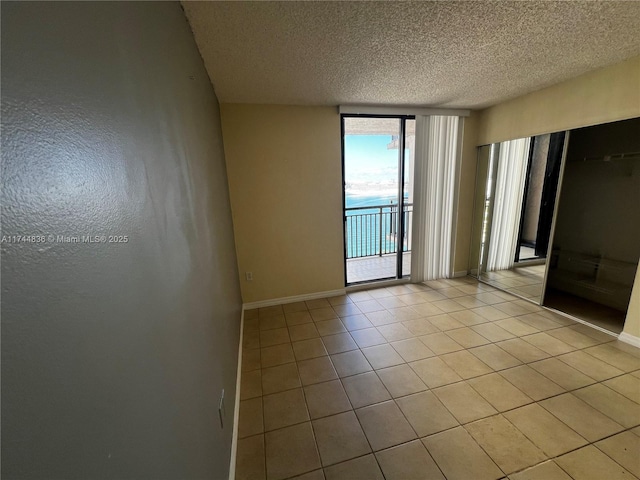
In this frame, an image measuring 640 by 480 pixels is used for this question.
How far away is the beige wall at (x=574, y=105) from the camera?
2062mm

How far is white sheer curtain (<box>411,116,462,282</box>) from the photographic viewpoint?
330 centimetres

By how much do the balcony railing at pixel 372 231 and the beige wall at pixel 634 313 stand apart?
2508 millimetres

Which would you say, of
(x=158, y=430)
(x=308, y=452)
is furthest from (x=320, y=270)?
(x=158, y=430)

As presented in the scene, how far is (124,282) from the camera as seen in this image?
532 mm

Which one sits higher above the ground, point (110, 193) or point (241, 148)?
point (241, 148)

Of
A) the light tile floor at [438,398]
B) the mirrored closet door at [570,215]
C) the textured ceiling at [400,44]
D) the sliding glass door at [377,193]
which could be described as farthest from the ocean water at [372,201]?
the light tile floor at [438,398]

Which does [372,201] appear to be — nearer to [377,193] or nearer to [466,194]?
[377,193]

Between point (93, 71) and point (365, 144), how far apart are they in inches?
155

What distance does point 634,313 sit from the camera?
220 centimetres

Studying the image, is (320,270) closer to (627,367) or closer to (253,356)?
(253,356)

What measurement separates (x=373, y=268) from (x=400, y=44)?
321 centimetres

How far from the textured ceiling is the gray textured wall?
0.71m

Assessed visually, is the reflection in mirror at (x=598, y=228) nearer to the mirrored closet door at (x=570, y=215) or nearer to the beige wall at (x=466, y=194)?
the mirrored closet door at (x=570, y=215)

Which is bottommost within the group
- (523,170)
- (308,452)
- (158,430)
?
(308,452)
